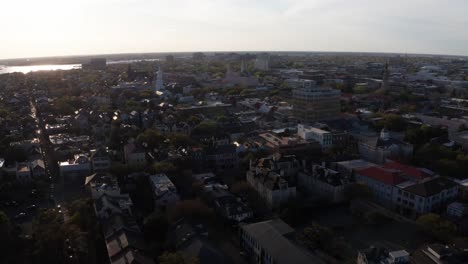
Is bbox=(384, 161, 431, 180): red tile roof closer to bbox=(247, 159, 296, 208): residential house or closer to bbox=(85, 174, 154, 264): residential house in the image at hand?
bbox=(247, 159, 296, 208): residential house

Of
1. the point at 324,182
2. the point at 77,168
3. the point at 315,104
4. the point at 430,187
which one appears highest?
the point at 315,104

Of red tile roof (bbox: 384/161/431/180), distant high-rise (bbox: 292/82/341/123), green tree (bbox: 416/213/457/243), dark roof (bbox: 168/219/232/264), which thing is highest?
distant high-rise (bbox: 292/82/341/123)

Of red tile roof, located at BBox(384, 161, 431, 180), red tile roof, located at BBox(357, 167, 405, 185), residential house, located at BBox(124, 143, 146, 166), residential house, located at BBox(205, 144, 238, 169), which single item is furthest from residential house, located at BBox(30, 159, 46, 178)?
red tile roof, located at BBox(384, 161, 431, 180)

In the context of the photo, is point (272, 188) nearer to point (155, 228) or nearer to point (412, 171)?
point (155, 228)

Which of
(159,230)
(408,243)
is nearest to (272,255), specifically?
(159,230)

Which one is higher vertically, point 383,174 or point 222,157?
point 383,174

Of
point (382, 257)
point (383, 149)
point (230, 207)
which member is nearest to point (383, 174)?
point (383, 149)

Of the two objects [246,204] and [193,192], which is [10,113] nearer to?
[193,192]
